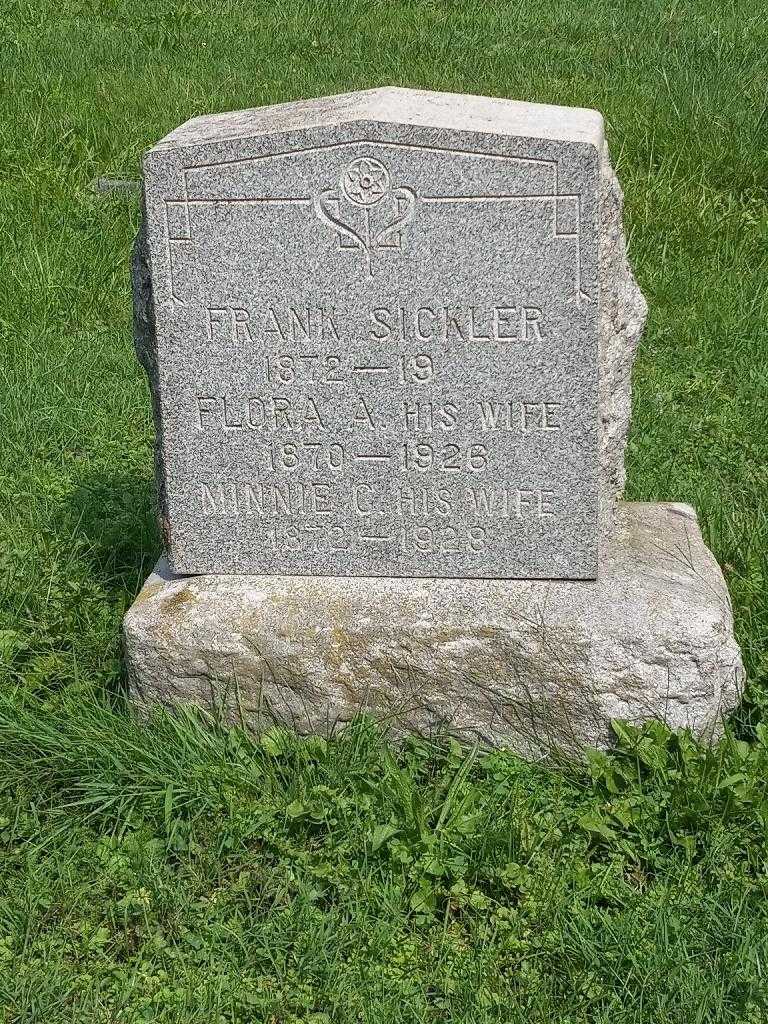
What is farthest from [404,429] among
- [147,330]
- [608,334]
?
[147,330]

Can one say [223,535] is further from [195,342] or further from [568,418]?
[568,418]

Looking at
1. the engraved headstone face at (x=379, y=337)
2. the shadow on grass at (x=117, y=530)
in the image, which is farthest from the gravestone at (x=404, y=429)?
the shadow on grass at (x=117, y=530)

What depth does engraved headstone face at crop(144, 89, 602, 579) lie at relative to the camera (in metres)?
2.79

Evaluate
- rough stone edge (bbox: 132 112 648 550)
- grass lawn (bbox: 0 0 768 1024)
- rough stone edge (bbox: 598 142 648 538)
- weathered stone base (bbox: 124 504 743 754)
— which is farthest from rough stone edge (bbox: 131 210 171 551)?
rough stone edge (bbox: 598 142 648 538)

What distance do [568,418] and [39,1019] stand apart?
5.90 ft

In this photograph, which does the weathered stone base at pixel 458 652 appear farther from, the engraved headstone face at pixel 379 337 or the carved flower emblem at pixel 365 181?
the carved flower emblem at pixel 365 181

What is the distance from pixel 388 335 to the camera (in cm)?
293

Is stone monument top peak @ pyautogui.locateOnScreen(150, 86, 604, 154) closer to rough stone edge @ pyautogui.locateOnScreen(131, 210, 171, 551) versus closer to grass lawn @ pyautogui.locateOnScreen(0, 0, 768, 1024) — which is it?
rough stone edge @ pyautogui.locateOnScreen(131, 210, 171, 551)

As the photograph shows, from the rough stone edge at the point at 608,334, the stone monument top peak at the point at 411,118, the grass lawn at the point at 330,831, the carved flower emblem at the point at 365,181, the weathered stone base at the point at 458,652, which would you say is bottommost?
the grass lawn at the point at 330,831

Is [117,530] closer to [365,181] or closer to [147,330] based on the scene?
[147,330]

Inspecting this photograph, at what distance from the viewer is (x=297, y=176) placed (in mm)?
2826

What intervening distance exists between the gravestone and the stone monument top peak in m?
0.01

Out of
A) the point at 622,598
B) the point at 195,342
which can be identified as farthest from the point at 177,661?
the point at 622,598

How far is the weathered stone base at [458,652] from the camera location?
2932 millimetres
